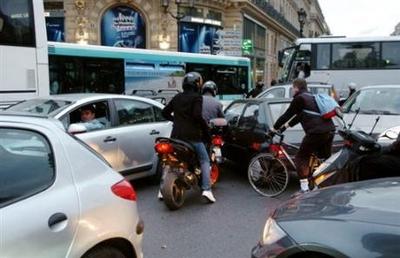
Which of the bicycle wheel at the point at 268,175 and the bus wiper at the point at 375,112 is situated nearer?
the bicycle wheel at the point at 268,175

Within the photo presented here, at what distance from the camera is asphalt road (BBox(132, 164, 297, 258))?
6008mm

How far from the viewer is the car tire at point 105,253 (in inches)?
145

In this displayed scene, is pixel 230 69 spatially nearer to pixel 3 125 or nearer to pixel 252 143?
pixel 252 143

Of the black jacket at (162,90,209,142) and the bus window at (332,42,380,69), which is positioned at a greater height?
the bus window at (332,42,380,69)

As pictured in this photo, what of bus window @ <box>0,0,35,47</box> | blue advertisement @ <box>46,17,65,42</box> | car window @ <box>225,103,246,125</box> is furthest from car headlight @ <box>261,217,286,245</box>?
blue advertisement @ <box>46,17,65,42</box>

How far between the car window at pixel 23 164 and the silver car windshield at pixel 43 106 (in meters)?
4.35

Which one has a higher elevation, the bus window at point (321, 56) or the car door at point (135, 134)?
the bus window at point (321, 56)

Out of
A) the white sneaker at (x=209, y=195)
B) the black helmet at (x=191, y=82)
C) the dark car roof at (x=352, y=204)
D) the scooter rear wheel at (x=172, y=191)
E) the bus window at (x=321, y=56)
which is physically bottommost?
the white sneaker at (x=209, y=195)

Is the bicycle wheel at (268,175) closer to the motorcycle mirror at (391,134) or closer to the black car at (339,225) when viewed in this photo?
the motorcycle mirror at (391,134)

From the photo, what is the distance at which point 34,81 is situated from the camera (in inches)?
405

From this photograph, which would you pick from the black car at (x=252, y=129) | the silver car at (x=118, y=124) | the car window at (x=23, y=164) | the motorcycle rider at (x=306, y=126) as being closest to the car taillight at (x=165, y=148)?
the silver car at (x=118, y=124)

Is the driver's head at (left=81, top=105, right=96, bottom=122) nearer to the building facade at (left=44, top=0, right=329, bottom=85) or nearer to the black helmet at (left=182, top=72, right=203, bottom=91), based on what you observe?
the black helmet at (left=182, top=72, right=203, bottom=91)

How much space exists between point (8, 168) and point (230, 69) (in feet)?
73.9

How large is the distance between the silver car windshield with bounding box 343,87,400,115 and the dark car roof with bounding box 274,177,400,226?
22.1ft
